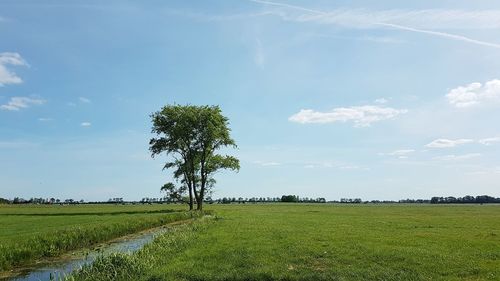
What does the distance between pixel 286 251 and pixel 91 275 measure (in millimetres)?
10538

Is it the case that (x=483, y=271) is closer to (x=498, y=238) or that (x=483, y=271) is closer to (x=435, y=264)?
(x=435, y=264)

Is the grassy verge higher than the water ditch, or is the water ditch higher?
the grassy verge

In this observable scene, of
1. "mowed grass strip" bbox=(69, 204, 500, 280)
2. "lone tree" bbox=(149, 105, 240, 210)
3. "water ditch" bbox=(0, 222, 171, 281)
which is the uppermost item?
"lone tree" bbox=(149, 105, 240, 210)

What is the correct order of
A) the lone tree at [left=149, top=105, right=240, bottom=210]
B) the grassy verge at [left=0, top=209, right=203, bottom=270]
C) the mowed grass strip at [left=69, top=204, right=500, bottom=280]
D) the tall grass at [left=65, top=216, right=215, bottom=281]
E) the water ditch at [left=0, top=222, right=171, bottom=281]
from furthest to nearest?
the lone tree at [left=149, top=105, right=240, bottom=210] → the grassy verge at [left=0, top=209, right=203, bottom=270] → the water ditch at [left=0, top=222, right=171, bottom=281] → the tall grass at [left=65, top=216, right=215, bottom=281] → the mowed grass strip at [left=69, top=204, right=500, bottom=280]

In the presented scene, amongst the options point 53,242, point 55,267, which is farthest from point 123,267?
point 53,242

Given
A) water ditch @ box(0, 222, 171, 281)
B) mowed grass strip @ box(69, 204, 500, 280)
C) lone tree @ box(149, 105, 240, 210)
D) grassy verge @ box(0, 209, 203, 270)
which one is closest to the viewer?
mowed grass strip @ box(69, 204, 500, 280)

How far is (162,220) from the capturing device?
62344mm

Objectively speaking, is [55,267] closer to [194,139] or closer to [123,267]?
[123,267]

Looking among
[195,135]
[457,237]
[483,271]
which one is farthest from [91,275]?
[195,135]

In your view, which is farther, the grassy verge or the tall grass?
the grassy verge

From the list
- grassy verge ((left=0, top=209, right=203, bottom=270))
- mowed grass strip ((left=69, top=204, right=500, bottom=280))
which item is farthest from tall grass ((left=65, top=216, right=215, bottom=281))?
grassy verge ((left=0, top=209, right=203, bottom=270))

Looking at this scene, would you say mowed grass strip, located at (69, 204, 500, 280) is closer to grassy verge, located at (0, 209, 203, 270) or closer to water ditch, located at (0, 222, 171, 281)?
water ditch, located at (0, 222, 171, 281)

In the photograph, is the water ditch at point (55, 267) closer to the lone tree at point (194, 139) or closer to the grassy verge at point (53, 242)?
the grassy verge at point (53, 242)

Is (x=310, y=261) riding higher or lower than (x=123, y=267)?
higher
